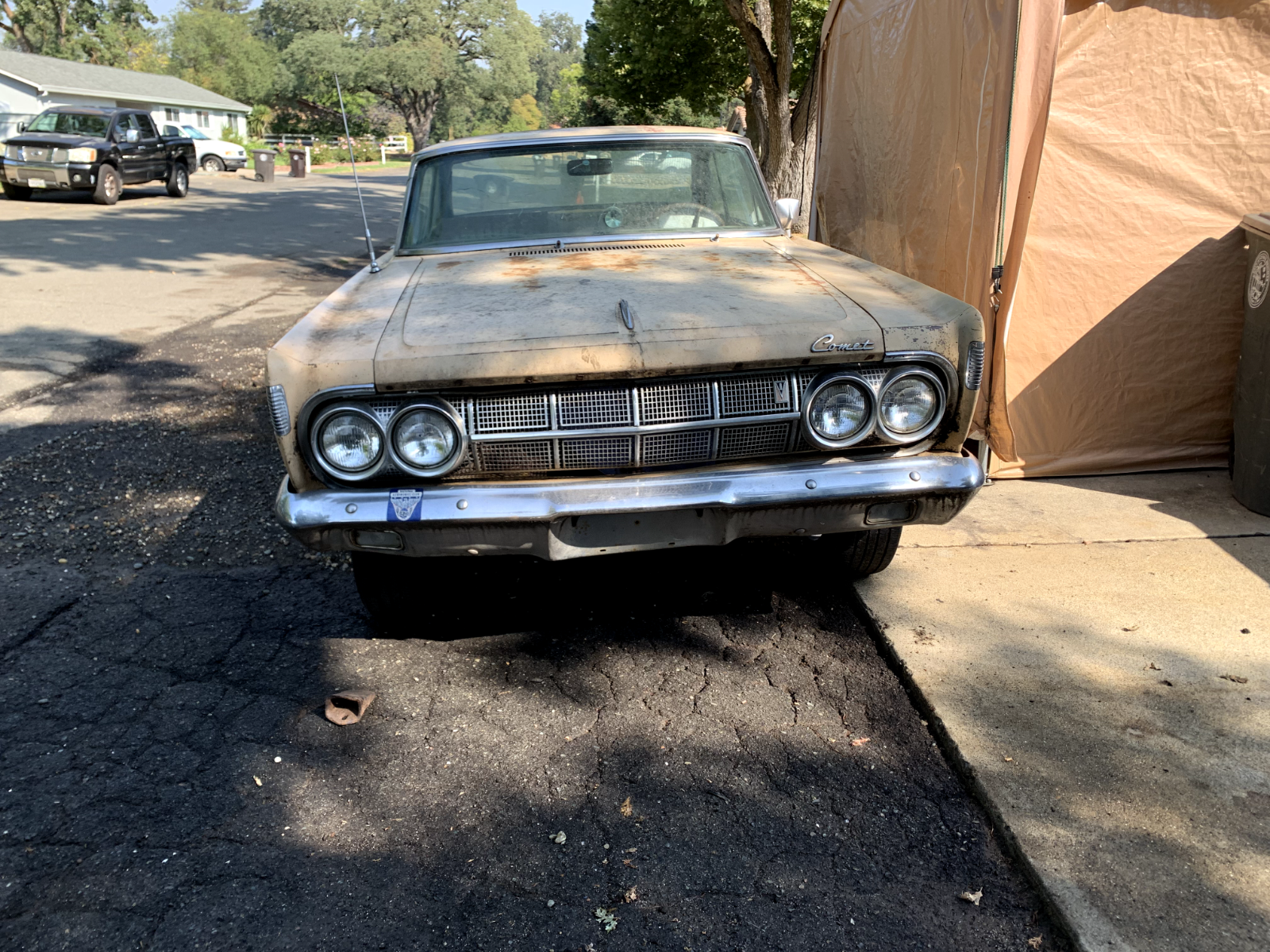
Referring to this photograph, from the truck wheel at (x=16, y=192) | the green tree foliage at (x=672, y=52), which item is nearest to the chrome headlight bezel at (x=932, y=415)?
the green tree foliage at (x=672, y=52)

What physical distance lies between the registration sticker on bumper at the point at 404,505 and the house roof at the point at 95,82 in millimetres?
45299

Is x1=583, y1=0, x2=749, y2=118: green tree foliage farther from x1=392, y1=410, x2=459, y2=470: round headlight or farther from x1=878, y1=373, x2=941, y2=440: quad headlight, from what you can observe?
x1=392, y1=410, x2=459, y2=470: round headlight

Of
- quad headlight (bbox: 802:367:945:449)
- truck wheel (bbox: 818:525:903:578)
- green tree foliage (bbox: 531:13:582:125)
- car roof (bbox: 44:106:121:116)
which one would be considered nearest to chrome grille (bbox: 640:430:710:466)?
quad headlight (bbox: 802:367:945:449)

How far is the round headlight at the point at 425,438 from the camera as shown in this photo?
111 inches

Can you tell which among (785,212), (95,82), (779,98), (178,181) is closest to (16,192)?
(178,181)

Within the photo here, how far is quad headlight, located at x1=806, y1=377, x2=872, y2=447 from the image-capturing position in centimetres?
295

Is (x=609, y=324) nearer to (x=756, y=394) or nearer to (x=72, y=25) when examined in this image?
(x=756, y=394)

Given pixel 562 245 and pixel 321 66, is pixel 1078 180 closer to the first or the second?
pixel 562 245

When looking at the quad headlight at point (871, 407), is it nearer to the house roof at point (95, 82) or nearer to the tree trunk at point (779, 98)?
the tree trunk at point (779, 98)

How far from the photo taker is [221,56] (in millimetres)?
89750

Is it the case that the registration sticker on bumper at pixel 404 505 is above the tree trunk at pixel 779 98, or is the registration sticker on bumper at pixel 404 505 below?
below

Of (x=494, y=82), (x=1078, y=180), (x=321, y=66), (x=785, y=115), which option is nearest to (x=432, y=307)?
(x=1078, y=180)

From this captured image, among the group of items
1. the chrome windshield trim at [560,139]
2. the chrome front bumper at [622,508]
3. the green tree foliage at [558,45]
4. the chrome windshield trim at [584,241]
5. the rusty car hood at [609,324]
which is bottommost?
the chrome front bumper at [622,508]

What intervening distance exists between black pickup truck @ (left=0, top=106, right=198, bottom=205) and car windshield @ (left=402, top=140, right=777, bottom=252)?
19.2 m
